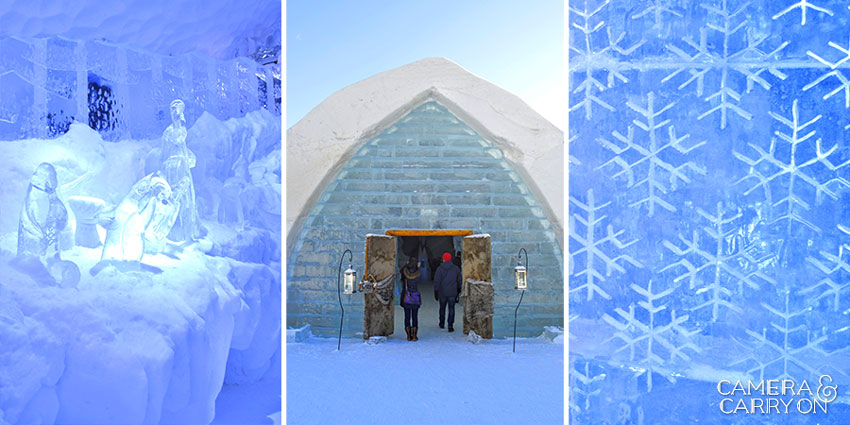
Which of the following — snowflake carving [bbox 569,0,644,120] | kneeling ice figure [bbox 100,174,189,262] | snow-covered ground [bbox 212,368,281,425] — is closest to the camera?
kneeling ice figure [bbox 100,174,189,262]

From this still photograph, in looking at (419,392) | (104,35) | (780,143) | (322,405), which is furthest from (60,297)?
(780,143)

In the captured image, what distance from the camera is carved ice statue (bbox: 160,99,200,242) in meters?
2.42

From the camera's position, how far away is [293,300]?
496cm

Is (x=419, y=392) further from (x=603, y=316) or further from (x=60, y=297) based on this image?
(x=60, y=297)

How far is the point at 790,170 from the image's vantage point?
2354mm

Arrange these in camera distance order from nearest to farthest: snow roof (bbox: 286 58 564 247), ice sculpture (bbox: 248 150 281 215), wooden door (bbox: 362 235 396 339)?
1. ice sculpture (bbox: 248 150 281 215)
2. wooden door (bbox: 362 235 396 339)
3. snow roof (bbox: 286 58 564 247)

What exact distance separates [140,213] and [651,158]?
2.79 metres

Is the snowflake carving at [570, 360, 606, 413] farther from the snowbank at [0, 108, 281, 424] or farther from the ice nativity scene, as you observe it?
the snowbank at [0, 108, 281, 424]

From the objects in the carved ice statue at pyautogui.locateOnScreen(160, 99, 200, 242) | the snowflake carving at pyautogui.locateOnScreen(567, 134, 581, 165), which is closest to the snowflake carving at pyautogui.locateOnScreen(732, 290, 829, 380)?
the snowflake carving at pyautogui.locateOnScreen(567, 134, 581, 165)

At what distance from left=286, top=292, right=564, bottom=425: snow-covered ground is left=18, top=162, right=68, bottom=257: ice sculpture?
1.84 metres

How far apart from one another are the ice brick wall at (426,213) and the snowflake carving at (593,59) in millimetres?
2636

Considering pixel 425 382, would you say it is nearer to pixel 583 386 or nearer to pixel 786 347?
pixel 583 386

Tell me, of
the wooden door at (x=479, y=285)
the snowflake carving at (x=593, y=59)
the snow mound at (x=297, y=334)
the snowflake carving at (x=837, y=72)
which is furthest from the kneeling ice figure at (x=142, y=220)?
the snowflake carving at (x=837, y=72)

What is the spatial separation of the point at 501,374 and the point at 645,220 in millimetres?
2009
